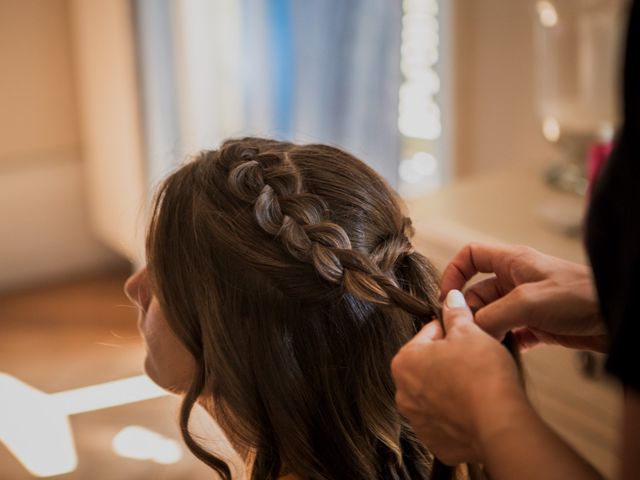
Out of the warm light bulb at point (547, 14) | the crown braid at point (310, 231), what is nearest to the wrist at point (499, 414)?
the crown braid at point (310, 231)

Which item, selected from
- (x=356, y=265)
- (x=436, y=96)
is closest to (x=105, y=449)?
(x=436, y=96)

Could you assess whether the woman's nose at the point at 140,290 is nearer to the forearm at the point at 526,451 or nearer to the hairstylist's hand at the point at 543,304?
the hairstylist's hand at the point at 543,304

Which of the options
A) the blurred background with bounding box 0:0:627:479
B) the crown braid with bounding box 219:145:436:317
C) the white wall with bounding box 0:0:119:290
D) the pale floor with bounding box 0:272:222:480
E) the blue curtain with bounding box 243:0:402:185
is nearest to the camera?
the crown braid with bounding box 219:145:436:317

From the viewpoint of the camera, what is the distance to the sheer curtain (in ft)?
7.77

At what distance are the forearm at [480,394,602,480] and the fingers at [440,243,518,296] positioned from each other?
0.93 feet

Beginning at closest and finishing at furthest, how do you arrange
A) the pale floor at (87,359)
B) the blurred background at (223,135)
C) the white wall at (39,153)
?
the blurred background at (223,135) → the pale floor at (87,359) → the white wall at (39,153)

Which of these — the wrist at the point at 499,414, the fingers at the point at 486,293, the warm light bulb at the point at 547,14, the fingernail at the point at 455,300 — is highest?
the warm light bulb at the point at 547,14

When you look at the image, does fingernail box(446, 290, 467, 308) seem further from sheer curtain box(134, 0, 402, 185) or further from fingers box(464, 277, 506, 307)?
sheer curtain box(134, 0, 402, 185)

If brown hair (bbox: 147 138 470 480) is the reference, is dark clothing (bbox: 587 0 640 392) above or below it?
above

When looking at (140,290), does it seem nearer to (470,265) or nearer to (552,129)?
(470,265)

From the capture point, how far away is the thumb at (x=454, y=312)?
77 centimetres

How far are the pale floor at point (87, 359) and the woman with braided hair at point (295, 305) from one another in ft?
3.64

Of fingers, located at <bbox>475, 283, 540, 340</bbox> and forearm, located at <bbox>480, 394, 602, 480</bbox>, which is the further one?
fingers, located at <bbox>475, 283, 540, 340</bbox>

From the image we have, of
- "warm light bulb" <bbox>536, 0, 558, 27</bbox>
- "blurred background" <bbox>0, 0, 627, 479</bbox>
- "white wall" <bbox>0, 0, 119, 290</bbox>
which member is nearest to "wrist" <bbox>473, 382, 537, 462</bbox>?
"blurred background" <bbox>0, 0, 627, 479</bbox>
